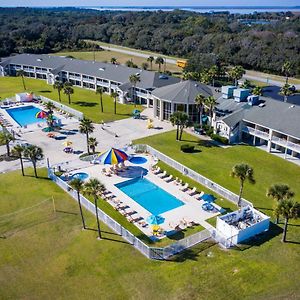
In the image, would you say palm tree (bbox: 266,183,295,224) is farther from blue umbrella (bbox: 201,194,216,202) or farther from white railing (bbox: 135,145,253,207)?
blue umbrella (bbox: 201,194,216,202)

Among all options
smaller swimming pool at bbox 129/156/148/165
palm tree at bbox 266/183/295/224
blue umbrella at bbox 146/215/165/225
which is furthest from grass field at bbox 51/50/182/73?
palm tree at bbox 266/183/295/224

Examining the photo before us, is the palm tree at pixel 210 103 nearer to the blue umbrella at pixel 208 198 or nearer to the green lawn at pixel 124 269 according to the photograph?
the blue umbrella at pixel 208 198

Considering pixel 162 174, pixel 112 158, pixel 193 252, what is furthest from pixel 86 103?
pixel 193 252

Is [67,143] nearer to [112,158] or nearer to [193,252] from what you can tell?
[112,158]

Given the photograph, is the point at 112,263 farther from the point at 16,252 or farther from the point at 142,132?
the point at 142,132

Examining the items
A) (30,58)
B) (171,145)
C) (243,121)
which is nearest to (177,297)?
(171,145)

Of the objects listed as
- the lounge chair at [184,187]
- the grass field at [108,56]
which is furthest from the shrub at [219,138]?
the grass field at [108,56]

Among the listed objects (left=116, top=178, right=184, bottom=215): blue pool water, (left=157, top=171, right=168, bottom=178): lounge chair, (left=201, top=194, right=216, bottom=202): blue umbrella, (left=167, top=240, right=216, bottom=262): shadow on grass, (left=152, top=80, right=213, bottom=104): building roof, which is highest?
(left=152, top=80, right=213, bottom=104): building roof
